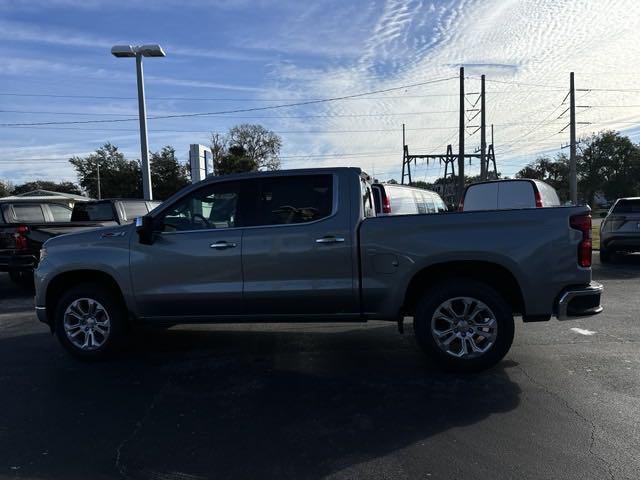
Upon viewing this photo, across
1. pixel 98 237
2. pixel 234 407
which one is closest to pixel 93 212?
pixel 98 237

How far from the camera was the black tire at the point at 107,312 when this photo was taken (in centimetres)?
548

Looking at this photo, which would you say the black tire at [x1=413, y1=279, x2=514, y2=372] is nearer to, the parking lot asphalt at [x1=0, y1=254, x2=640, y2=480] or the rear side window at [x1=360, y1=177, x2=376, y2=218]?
the parking lot asphalt at [x1=0, y1=254, x2=640, y2=480]

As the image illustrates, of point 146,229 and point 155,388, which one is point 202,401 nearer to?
point 155,388

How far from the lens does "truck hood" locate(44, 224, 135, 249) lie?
213 inches

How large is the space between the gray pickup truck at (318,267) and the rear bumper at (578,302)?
10 mm

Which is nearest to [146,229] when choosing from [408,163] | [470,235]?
[470,235]

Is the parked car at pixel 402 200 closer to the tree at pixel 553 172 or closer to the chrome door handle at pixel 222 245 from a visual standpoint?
the chrome door handle at pixel 222 245

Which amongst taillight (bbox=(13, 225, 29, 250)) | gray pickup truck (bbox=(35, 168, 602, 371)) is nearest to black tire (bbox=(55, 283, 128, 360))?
gray pickup truck (bbox=(35, 168, 602, 371))

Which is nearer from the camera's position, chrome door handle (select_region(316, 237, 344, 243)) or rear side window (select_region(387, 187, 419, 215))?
chrome door handle (select_region(316, 237, 344, 243))

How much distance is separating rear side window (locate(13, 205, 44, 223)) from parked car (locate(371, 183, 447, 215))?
24.2 feet

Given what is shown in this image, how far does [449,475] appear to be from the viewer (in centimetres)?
315

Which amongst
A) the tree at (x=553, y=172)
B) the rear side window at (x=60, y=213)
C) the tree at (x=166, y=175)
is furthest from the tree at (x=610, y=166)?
the rear side window at (x=60, y=213)

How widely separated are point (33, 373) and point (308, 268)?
2963 millimetres

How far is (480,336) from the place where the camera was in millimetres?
4848
